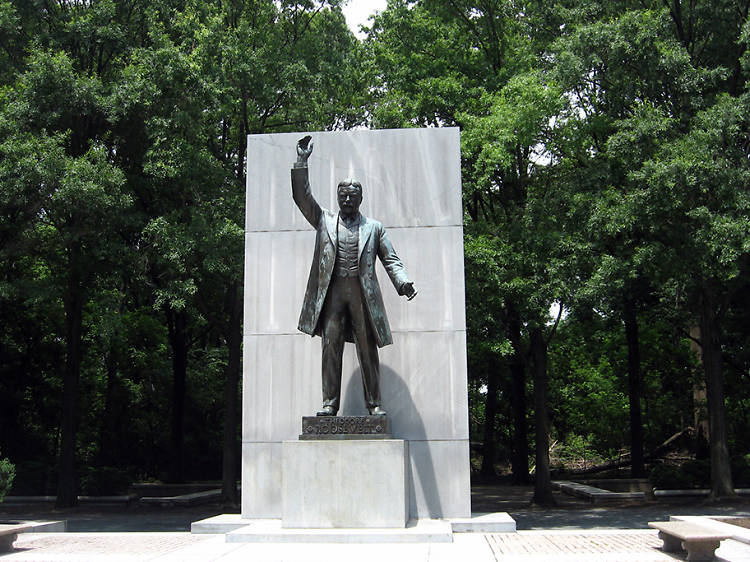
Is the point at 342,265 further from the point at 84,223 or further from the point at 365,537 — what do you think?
the point at 84,223

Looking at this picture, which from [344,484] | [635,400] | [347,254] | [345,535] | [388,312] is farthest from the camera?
[635,400]

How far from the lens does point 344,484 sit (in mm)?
9766

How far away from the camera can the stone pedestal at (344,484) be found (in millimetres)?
9719

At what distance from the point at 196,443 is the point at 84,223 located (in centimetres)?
1517

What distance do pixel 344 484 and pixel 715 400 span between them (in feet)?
48.7

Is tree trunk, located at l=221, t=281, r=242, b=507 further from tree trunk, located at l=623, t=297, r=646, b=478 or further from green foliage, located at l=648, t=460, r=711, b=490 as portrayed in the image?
tree trunk, located at l=623, t=297, r=646, b=478

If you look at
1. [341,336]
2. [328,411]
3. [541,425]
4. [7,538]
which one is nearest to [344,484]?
[328,411]

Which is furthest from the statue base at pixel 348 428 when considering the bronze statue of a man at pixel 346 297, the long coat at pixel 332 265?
the long coat at pixel 332 265

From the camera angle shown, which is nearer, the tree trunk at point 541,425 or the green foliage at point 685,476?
the tree trunk at point 541,425

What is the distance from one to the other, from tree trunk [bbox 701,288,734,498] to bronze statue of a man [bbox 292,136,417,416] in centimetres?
1348

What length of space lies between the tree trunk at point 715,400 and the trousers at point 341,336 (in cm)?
1353

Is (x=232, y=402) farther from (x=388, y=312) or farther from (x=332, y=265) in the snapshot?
(x=332, y=265)

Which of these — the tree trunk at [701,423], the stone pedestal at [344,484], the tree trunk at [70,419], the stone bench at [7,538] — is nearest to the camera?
the stone pedestal at [344,484]

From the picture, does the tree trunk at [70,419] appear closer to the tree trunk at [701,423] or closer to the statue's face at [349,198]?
the statue's face at [349,198]
